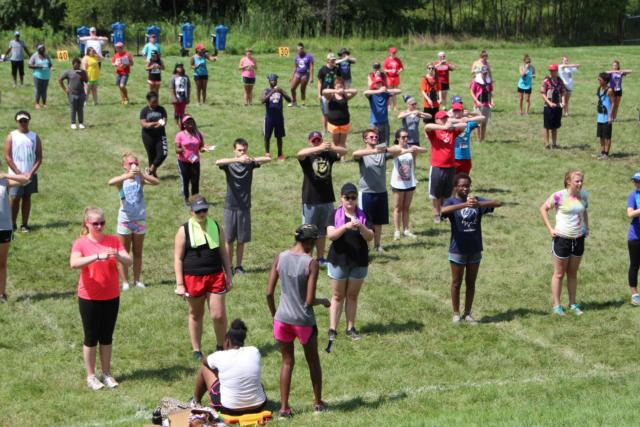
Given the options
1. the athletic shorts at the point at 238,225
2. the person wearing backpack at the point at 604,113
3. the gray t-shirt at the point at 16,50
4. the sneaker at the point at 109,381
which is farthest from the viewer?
the gray t-shirt at the point at 16,50

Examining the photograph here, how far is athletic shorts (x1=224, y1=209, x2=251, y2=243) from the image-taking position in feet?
51.5

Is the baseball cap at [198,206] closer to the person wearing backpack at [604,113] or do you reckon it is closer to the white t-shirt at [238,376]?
the white t-shirt at [238,376]

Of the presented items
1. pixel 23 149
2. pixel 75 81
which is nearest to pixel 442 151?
pixel 23 149

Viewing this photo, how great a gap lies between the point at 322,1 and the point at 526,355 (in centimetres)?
4445

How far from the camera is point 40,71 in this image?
2912 centimetres

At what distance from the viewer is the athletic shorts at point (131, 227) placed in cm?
1483

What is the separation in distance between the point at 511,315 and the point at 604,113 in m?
11.2

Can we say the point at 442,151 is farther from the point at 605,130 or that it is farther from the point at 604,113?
the point at 605,130

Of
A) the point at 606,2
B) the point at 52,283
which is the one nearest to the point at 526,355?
the point at 52,283

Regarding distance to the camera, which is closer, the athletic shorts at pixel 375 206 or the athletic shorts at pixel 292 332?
the athletic shorts at pixel 292 332

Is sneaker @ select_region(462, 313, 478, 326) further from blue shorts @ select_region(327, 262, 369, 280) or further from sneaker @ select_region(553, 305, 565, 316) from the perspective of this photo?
blue shorts @ select_region(327, 262, 369, 280)

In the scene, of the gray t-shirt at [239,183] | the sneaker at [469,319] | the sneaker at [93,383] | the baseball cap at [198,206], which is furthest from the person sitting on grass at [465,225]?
the sneaker at [93,383]

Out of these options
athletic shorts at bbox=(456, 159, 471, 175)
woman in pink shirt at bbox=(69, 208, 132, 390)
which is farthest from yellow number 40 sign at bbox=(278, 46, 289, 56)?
woman in pink shirt at bbox=(69, 208, 132, 390)

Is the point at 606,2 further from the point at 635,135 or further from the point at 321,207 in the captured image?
the point at 321,207
